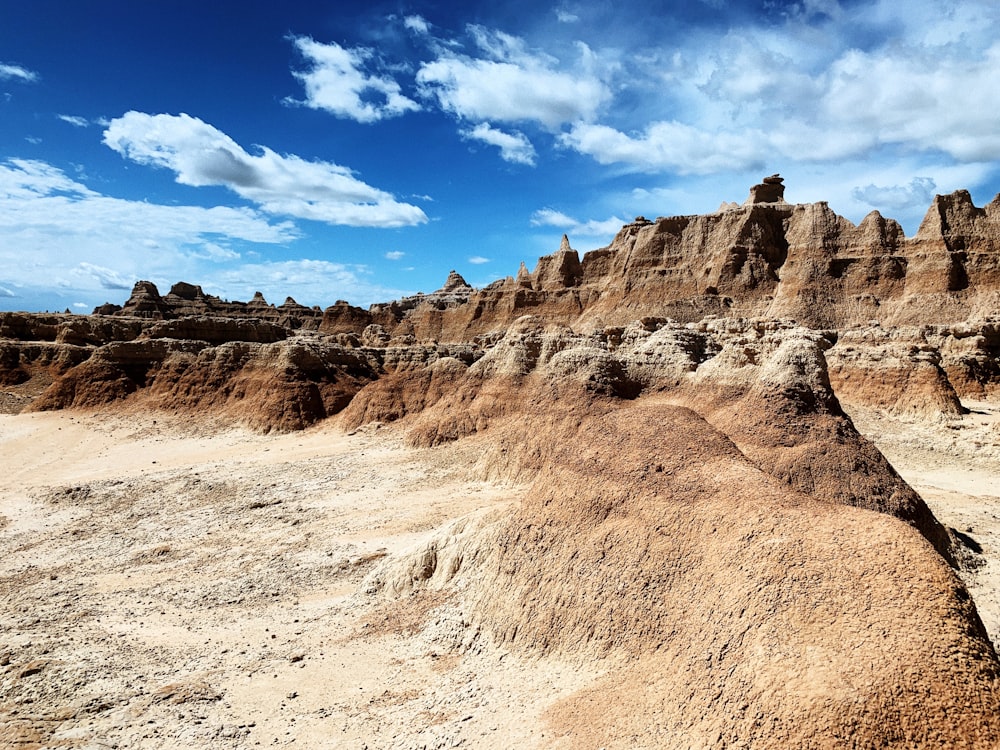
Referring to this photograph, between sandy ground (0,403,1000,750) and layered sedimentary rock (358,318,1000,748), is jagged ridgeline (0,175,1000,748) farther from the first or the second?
sandy ground (0,403,1000,750)

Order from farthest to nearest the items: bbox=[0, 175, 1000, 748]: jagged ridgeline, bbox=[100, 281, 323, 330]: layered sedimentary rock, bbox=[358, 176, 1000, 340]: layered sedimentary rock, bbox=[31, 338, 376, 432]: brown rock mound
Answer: bbox=[100, 281, 323, 330]: layered sedimentary rock < bbox=[358, 176, 1000, 340]: layered sedimentary rock < bbox=[31, 338, 376, 432]: brown rock mound < bbox=[0, 175, 1000, 748]: jagged ridgeline

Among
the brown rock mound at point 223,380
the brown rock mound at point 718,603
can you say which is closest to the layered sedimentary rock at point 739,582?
the brown rock mound at point 718,603

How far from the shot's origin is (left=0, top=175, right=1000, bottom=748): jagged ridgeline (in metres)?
5.55

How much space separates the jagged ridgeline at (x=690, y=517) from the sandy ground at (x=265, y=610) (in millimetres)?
939

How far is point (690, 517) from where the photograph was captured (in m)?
8.72

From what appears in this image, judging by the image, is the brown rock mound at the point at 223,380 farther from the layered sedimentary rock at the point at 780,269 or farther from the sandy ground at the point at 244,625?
the layered sedimentary rock at the point at 780,269

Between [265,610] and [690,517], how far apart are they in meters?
8.68

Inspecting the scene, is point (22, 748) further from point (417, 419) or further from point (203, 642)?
point (417, 419)

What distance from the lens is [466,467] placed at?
73.8ft

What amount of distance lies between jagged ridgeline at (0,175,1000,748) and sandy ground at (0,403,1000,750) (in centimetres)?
94

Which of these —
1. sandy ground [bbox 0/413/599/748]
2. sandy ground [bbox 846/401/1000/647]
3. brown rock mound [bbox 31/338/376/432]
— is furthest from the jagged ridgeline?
sandy ground [bbox 846/401/1000/647]

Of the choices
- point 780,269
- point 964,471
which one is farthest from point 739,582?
point 780,269

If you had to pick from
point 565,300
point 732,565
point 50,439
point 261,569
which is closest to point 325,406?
point 50,439

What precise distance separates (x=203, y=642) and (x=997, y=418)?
3517 cm
